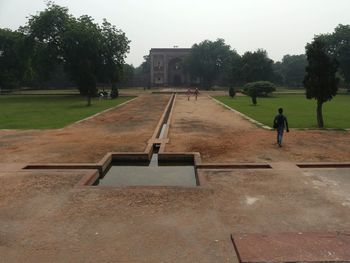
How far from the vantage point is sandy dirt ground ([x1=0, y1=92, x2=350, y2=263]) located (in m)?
4.67

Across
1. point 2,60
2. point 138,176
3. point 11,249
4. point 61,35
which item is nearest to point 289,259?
point 11,249

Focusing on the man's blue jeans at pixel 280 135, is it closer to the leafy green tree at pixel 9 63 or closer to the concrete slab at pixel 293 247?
the concrete slab at pixel 293 247

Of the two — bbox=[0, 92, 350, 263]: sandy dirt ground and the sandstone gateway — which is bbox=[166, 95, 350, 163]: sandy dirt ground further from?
the sandstone gateway

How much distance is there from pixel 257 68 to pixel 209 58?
14494 mm

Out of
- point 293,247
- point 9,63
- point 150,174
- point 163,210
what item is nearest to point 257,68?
point 9,63

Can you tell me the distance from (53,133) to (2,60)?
40.8m

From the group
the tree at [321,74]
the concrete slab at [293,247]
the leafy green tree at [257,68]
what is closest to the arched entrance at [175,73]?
the leafy green tree at [257,68]

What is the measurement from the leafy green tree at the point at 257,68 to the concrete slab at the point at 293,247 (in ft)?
173

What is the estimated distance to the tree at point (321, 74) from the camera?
15.9 m

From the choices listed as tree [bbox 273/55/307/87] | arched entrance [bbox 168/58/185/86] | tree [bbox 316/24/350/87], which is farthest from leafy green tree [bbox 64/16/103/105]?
tree [bbox 273/55/307/87]

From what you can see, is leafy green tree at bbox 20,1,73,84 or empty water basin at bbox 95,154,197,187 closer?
empty water basin at bbox 95,154,197,187

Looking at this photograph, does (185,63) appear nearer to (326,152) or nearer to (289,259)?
(326,152)

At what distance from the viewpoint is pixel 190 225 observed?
5.41m

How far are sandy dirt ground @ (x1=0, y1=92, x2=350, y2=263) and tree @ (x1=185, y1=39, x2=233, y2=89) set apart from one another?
58856 millimetres
